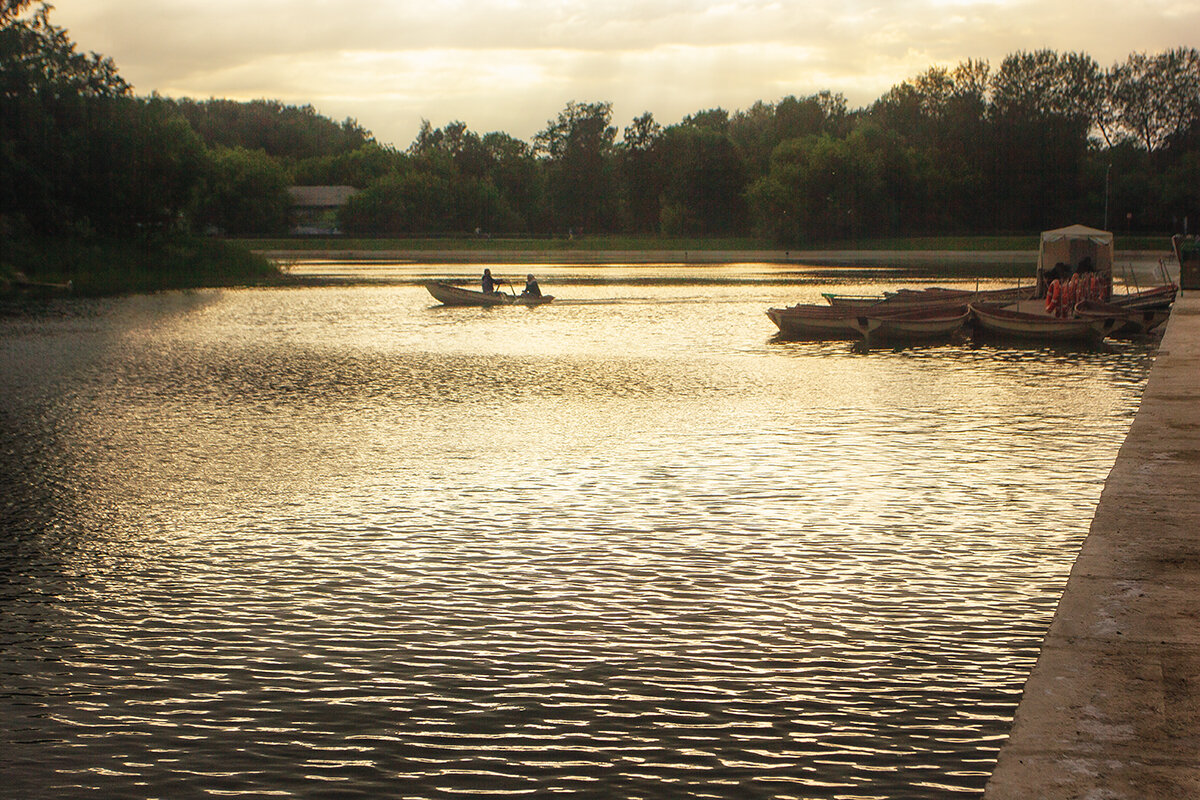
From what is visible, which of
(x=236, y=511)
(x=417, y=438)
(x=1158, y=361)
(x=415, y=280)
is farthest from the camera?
(x=415, y=280)

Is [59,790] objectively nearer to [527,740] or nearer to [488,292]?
[527,740]

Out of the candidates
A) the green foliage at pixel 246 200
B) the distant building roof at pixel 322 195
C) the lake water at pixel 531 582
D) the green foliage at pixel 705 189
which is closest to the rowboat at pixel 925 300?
the lake water at pixel 531 582

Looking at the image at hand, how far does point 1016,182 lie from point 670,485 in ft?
377

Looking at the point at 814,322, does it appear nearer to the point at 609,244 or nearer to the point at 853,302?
the point at 853,302

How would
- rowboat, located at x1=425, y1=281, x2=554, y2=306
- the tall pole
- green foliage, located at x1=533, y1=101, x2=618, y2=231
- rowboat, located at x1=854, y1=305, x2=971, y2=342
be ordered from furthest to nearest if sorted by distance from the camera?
1. green foliage, located at x1=533, y1=101, x2=618, y2=231
2. the tall pole
3. rowboat, located at x1=425, y1=281, x2=554, y2=306
4. rowboat, located at x1=854, y1=305, x2=971, y2=342

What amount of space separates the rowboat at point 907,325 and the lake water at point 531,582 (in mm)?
11548

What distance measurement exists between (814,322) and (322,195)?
136m

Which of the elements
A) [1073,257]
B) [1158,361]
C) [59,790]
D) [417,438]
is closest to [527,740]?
[59,790]

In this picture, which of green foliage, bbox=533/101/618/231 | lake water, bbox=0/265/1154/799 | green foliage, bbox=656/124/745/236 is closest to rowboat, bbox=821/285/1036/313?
lake water, bbox=0/265/1154/799

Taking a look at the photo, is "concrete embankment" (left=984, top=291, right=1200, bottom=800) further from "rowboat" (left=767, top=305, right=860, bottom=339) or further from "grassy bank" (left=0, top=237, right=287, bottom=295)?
"grassy bank" (left=0, top=237, right=287, bottom=295)

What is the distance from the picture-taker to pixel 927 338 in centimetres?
3875

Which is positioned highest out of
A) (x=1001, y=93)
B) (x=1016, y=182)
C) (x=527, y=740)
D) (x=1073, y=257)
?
(x=1001, y=93)

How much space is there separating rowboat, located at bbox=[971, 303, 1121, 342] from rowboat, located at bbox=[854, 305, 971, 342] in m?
0.71

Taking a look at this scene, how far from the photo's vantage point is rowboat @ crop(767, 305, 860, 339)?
3934cm
